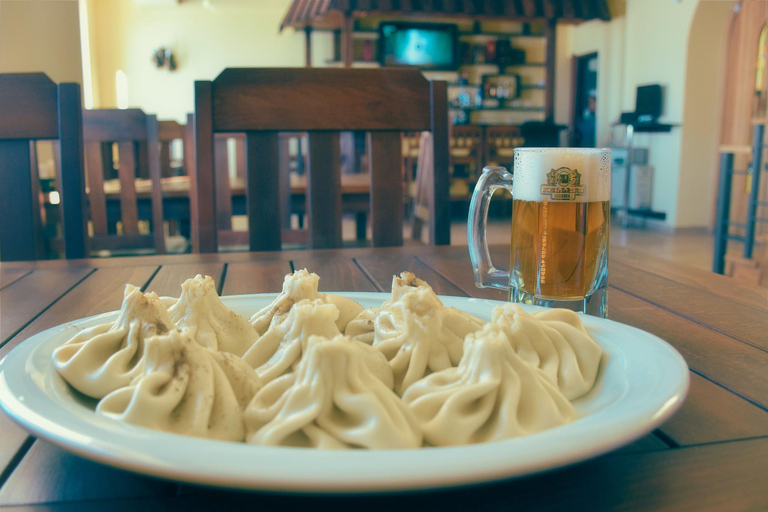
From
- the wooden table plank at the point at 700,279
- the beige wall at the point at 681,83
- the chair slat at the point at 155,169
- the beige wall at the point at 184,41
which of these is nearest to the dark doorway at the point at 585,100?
the beige wall at the point at 681,83

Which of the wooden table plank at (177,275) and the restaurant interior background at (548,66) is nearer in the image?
the wooden table plank at (177,275)

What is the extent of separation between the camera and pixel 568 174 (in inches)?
30.7

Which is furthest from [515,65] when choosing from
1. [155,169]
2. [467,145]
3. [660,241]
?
[155,169]

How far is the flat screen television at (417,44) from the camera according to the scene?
28.4ft

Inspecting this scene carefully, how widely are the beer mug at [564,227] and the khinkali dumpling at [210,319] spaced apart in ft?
1.23

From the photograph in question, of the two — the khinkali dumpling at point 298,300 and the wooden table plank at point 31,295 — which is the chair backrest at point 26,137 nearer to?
the wooden table plank at point 31,295

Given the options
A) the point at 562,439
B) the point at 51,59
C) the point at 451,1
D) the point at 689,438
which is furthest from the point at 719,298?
the point at 451,1

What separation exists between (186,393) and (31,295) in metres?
0.71

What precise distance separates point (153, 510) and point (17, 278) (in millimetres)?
933

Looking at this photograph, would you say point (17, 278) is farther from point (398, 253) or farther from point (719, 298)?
point (719, 298)

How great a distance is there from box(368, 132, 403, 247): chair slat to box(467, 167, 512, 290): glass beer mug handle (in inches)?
28.2

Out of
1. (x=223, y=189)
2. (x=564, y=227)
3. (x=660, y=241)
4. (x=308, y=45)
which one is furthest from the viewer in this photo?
(x=308, y=45)

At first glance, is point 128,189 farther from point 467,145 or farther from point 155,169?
point 467,145

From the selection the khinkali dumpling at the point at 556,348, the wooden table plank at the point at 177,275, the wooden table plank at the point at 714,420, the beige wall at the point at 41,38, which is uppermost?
the beige wall at the point at 41,38
